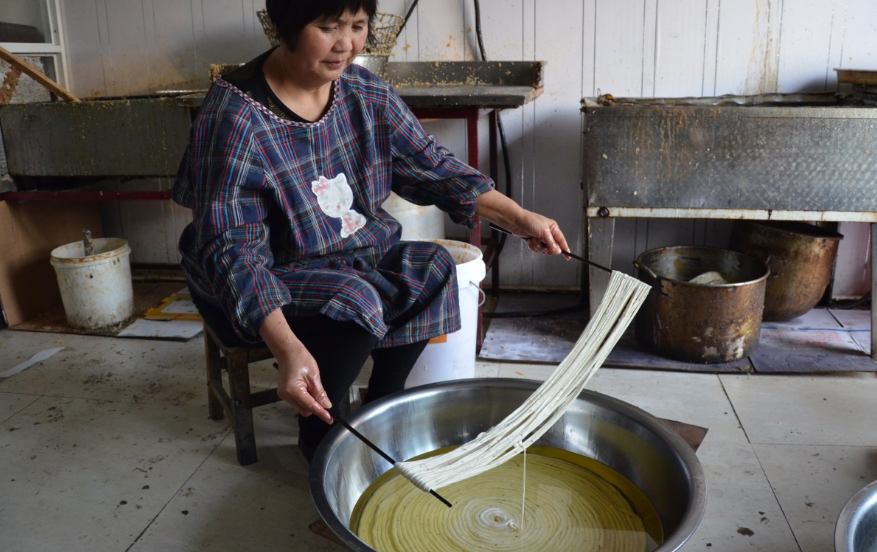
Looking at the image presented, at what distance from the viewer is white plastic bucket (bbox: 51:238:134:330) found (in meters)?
2.80

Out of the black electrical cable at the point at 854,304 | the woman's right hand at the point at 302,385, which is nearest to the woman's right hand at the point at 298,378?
the woman's right hand at the point at 302,385

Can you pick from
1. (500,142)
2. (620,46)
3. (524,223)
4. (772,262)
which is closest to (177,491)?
(524,223)

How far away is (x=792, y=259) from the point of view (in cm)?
266

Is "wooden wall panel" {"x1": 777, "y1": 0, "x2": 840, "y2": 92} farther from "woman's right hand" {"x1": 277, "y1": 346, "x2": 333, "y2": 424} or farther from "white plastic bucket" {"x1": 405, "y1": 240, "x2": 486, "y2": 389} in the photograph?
"woman's right hand" {"x1": 277, "y1": 346, "x2": 333, "y2": 424}

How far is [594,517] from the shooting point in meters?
1.47

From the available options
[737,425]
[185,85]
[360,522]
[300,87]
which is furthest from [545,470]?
[185,85]

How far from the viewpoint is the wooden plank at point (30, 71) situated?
9.22 ft

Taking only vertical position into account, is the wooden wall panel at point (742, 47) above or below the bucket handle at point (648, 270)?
above

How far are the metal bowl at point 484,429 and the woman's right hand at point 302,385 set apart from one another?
0.13 m

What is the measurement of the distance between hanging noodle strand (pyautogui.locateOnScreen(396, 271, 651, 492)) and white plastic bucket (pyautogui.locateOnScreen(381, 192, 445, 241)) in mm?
1058

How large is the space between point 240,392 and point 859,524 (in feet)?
4.50

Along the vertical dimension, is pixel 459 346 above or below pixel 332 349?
below

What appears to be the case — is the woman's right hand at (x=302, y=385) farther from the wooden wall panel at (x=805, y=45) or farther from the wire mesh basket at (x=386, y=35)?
the wooden wall panel at (x=805, y=45)

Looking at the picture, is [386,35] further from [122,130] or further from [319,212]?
[319,212]
